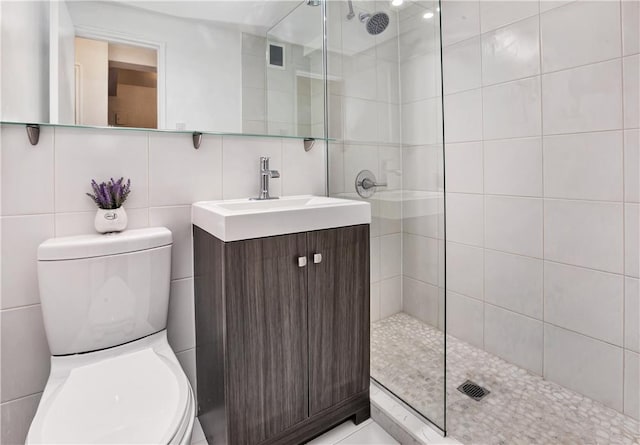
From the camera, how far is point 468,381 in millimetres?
1607

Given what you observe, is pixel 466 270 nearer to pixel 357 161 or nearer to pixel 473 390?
pixel 473 390

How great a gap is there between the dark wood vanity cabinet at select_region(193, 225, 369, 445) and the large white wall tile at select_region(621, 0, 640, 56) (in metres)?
1.20

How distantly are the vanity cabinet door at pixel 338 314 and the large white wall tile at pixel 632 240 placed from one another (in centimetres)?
101

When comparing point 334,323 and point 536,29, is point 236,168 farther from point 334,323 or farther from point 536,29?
point 536,29

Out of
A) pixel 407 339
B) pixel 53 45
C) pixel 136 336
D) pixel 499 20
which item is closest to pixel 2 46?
pixel 53 45

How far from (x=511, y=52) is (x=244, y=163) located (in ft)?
4.54

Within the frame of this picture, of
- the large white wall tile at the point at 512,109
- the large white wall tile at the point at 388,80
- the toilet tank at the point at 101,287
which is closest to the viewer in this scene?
the toilet tank at the point at 101,287

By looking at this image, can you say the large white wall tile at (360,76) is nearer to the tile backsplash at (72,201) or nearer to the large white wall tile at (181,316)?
the tile backsplash at (72,201)

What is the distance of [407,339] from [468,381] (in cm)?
40

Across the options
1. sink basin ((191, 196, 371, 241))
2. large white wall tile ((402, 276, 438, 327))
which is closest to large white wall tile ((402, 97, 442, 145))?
sink basin ((191, 196, 371, 241))

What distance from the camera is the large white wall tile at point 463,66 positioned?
5.93 feet

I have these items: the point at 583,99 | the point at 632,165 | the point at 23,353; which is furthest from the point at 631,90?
the point at 23,353

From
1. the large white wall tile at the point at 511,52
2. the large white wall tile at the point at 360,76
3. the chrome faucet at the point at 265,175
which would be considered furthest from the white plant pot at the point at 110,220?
the large white wall tile at the point at 511,52

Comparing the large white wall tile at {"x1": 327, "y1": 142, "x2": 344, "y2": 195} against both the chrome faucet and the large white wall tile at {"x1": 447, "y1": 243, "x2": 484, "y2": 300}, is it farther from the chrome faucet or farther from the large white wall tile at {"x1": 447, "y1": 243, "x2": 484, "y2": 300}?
the large white wall tile at {"x1": 447, "y1": 243, "x2": 484, "y2": 300}
